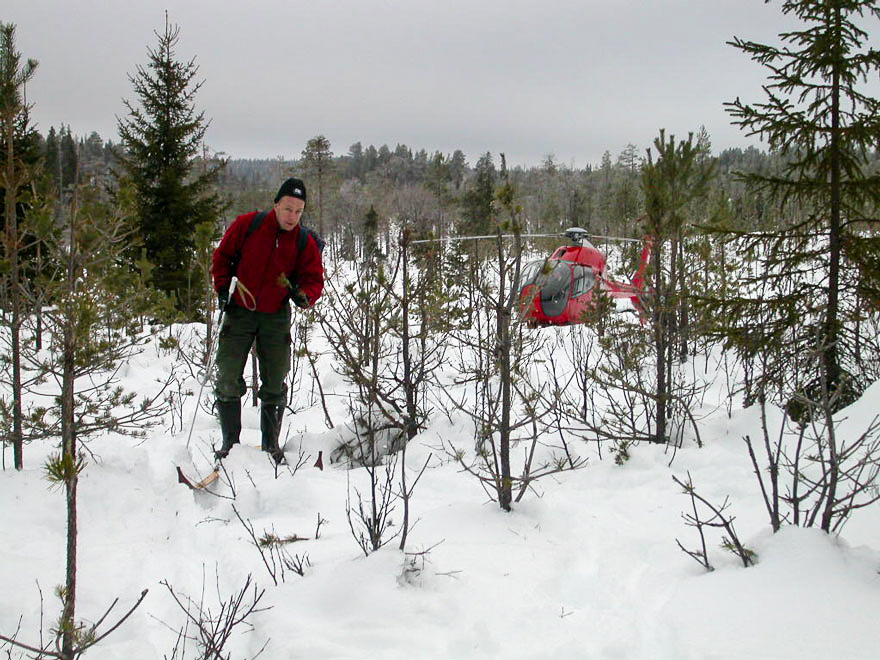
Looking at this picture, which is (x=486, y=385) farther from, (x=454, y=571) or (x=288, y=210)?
(x=288, y=210)

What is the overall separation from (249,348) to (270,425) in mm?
584

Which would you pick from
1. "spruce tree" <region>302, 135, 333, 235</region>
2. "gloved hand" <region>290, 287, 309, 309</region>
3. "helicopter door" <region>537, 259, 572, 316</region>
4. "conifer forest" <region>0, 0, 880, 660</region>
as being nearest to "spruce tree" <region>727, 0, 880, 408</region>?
"conifer forest" <region>0, 0, 880, 660</region>

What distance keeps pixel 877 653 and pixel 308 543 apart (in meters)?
2.16

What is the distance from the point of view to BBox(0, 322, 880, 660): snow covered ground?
191 centimetres

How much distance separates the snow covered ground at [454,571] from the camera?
1.91 meters

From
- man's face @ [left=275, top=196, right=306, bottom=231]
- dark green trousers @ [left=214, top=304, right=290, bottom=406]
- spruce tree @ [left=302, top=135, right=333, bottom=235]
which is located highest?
spruce tree @ [left=302, top=135, right=333, bottom=235]

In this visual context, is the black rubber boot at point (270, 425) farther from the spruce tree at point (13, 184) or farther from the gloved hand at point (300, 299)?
the spruce tree at point (13, 184)

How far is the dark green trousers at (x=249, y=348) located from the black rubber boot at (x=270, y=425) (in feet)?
0.16

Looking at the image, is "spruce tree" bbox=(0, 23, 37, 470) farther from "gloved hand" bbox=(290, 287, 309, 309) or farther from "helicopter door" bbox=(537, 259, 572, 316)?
"helicopter door" bbox=(537, 259, 572, 316)

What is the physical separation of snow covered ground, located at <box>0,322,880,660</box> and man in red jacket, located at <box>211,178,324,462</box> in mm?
494

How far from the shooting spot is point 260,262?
3.94 m

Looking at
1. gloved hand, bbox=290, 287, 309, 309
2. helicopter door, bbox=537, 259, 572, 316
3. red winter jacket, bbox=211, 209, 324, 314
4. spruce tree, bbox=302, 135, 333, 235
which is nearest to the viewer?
gloved hand, bbox=290, 287, 309, 309

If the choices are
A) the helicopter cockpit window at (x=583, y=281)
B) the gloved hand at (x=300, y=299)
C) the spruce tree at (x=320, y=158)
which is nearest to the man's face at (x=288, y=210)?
the gloved hand at (x=300, y=299)

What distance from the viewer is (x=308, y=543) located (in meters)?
2.70
